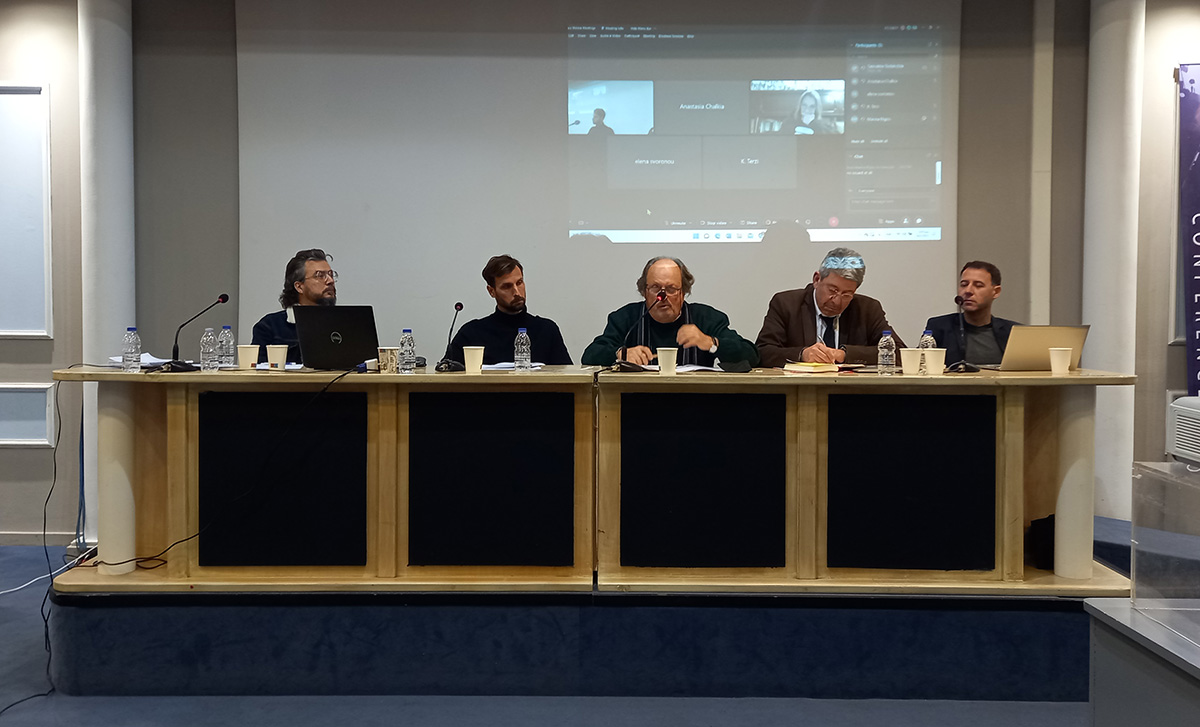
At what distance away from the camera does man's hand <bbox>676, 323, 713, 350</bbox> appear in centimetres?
317

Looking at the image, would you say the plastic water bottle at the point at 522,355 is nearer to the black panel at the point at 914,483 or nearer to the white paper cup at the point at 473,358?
the white paper cup at the point at 473,358

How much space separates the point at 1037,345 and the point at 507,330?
220cm

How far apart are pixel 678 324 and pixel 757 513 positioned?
1219 mm

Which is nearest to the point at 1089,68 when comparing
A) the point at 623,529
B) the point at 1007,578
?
the point at 1007,578

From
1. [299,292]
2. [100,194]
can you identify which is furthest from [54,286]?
[299,292]

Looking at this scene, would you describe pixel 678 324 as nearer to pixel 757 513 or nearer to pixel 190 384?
pixel 757 513

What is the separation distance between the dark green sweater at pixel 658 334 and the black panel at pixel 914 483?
0.97 m

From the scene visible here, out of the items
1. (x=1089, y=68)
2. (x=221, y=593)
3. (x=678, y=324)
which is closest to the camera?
(x=221, y=593)

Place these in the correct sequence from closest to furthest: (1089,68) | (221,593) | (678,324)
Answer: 1. (221,593)
2. (678,324)
3. (1089,68)

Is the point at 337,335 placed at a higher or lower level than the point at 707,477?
higher

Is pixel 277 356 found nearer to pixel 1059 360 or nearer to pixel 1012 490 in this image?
pixel 1012 490

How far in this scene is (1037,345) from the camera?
256cm

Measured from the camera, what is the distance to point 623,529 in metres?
2.49

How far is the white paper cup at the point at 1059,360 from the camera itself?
98.5 inches
